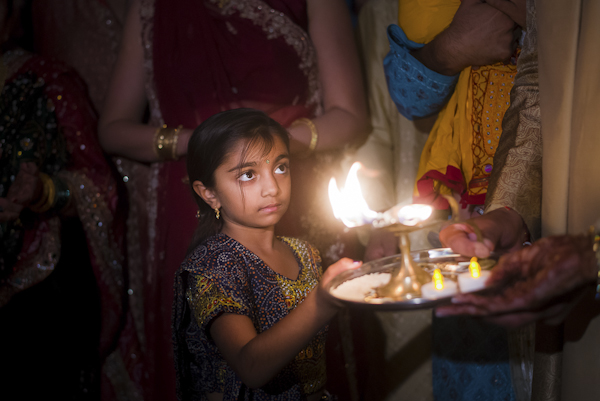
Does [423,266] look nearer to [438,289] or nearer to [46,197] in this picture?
[438,289]

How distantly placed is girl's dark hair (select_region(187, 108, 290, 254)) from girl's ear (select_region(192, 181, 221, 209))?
0.04 feet

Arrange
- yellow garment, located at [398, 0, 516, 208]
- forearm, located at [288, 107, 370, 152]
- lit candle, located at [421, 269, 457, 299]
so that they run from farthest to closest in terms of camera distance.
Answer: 1. forearm, located at [288, 107, 370, 152]
2. yellow garment, located at [398, 0, 516, 208]
3. lit candle, located at [421, 269, 457, 299]

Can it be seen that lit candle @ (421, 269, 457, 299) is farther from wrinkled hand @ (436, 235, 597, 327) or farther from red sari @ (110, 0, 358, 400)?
red sari @ (110, 0, 358, 400)

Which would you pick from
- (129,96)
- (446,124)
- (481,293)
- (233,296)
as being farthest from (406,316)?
(129,96)

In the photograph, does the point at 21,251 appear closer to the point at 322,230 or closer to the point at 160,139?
the point at 160,139

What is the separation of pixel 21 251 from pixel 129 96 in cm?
60

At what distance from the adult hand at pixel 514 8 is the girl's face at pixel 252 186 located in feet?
2.12

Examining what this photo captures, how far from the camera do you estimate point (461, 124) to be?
109cm

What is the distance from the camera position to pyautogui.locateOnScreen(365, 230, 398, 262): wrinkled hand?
3.59ft

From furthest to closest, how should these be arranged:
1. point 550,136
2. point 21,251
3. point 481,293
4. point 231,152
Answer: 1. point 21,251
2. point 231,152
3. point 550,136
4. point 481,293

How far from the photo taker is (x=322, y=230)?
1312 millimetres

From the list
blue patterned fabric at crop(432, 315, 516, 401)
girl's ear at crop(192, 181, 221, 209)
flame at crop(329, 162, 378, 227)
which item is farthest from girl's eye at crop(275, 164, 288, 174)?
blue patterned fabric at crop(432, 315, 516, 401)

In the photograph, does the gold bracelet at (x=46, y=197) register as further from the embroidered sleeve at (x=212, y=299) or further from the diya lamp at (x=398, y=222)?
the diya lamp at (x=398, y=222)

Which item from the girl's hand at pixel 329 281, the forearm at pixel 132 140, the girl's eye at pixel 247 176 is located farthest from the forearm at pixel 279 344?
the forearm at pixel 132 140
